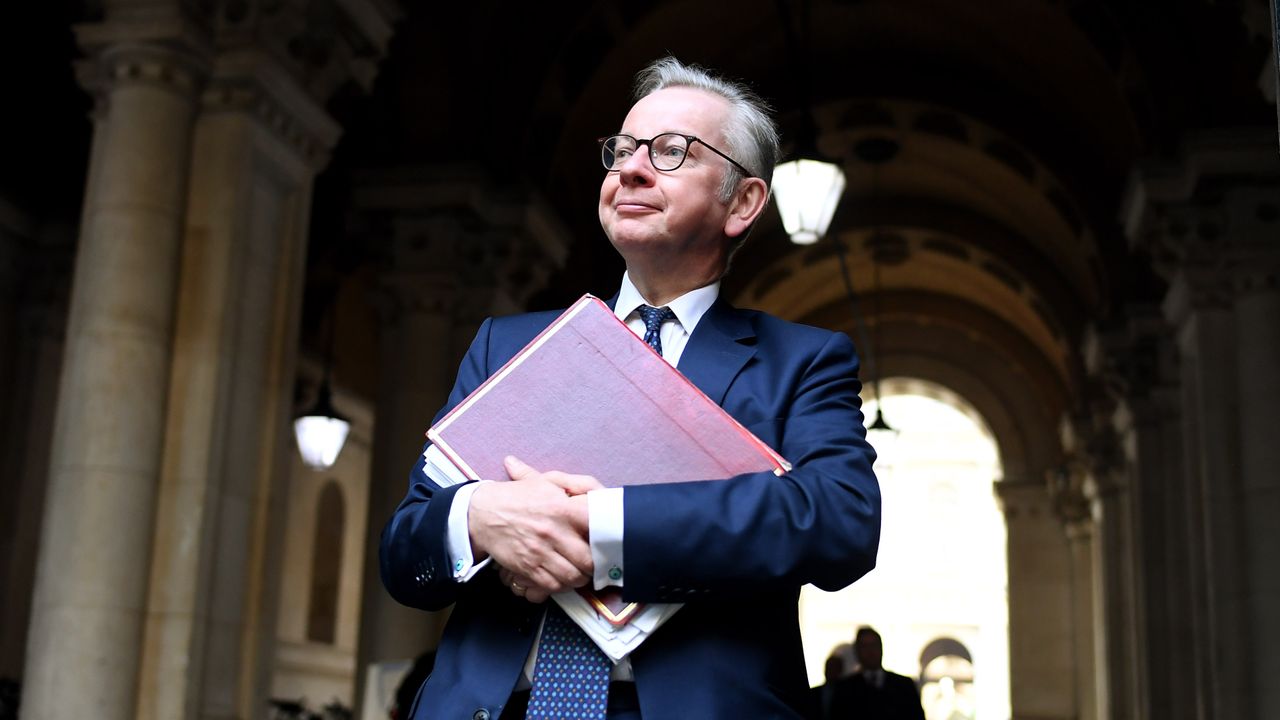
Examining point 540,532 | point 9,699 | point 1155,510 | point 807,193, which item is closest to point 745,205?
point 540,532

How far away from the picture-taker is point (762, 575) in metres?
2.30

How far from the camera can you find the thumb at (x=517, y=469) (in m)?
2.39

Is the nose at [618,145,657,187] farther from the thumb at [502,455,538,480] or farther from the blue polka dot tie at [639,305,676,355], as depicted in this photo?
the thumb at [502,455,538,480]

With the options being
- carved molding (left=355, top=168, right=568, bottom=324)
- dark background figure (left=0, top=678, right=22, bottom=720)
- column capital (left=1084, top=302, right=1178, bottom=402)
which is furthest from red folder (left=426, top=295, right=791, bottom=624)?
column capital (left=1084, top=302, right=1178, bottom=402)

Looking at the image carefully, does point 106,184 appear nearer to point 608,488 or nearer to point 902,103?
point 608,488

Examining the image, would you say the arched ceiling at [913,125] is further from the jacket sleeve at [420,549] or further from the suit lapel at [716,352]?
the jacket sleeve at [420,549]

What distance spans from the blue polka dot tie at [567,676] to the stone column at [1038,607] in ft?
94.4

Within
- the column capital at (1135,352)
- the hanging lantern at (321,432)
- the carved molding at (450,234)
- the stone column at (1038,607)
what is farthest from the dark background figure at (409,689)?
the stone column at (1038,607)

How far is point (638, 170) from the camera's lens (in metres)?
2.64

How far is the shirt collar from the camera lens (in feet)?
8.89

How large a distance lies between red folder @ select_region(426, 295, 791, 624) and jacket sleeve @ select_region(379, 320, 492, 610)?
0.09 m

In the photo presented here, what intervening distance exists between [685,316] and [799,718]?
74 centimetres

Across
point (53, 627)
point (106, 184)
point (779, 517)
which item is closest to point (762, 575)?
point (779, 517)

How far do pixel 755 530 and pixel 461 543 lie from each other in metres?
0.48
